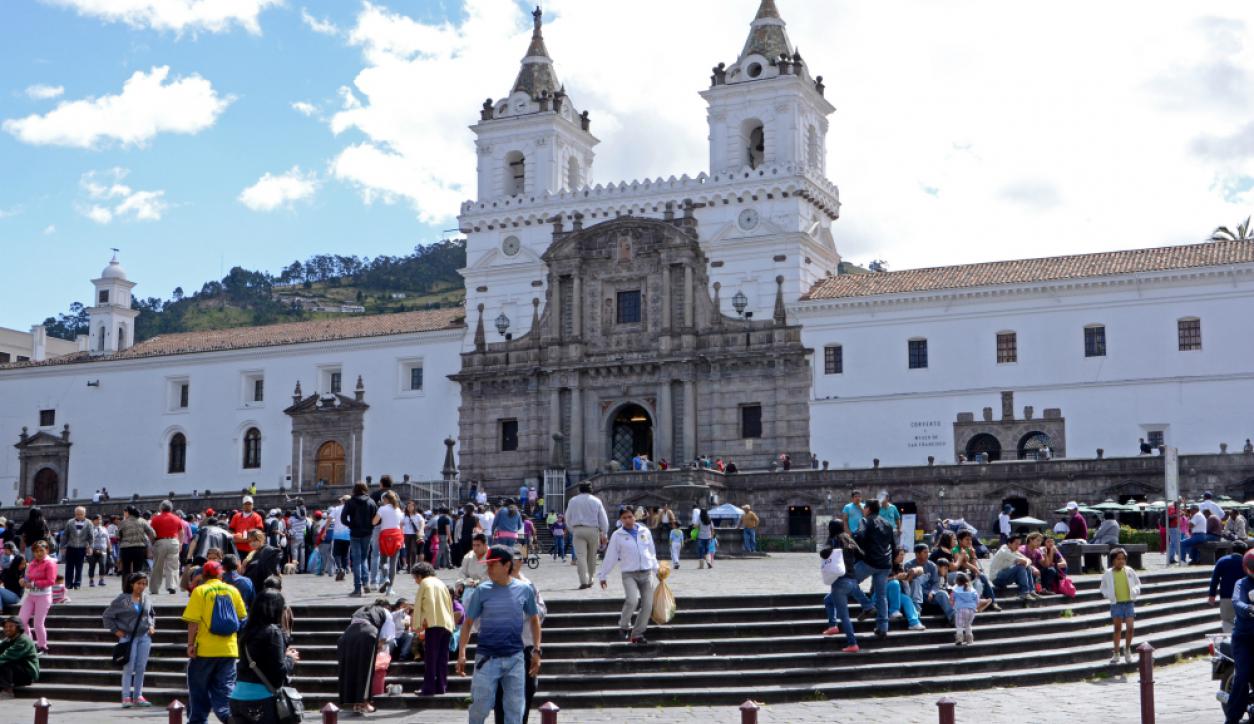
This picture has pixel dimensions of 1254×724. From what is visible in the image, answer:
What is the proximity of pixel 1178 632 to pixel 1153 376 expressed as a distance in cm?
2461

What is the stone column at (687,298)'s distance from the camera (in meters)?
50.0

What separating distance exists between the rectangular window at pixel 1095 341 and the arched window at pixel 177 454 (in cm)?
3412

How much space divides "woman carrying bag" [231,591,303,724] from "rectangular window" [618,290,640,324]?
128 feet

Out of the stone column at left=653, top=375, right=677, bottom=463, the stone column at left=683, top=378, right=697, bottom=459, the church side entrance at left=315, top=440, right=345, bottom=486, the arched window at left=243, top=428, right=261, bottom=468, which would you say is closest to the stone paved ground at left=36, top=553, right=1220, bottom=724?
the stone column at left=683, top=378, right=697, bottom=459

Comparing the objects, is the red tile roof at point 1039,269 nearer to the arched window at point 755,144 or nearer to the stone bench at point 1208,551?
Result: the arched window at point 755,144

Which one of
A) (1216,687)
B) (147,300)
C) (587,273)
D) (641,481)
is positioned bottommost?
(1216,687)

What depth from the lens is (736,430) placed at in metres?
48.9

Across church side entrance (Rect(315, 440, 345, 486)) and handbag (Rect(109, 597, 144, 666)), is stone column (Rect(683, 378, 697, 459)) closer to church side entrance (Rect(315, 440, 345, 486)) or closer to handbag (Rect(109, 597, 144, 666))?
church side entrance (Rect(315, 440, 345, 486))

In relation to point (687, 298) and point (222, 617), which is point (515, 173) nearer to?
point (687, 298)

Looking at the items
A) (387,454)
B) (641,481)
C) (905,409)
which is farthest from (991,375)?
(387,454)

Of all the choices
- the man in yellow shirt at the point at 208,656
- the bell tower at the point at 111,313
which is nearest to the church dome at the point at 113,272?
the bell tower at the point at 111,313

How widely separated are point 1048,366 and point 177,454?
33449mm

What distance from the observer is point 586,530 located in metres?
22.7

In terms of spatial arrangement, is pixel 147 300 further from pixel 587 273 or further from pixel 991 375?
pixel 991 375
